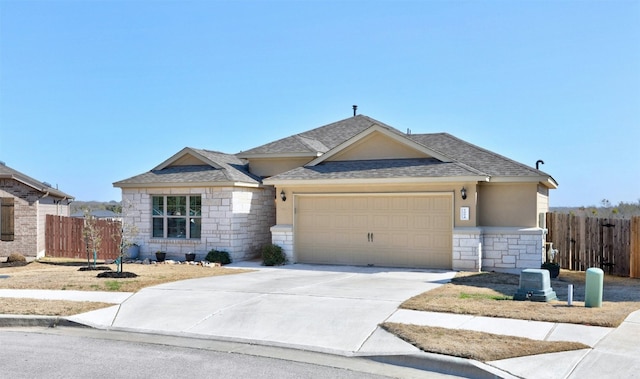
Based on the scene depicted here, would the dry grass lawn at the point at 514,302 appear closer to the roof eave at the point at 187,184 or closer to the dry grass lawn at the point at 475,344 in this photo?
the dry grass lawn at the point at 475,344

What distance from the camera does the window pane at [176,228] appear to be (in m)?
21.1

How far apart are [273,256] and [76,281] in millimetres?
6232

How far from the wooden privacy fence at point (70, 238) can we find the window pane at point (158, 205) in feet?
9.46

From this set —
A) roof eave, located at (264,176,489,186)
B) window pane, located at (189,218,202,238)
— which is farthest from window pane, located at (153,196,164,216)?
roof eave, located at (264,176,489,186)

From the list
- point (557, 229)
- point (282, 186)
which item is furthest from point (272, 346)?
point (557, 229)

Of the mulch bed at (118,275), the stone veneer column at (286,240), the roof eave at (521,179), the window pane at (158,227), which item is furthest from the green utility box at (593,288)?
the window pane at (158,227)

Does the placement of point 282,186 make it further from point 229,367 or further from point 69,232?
point 229,367

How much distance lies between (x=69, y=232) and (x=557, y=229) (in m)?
18.6

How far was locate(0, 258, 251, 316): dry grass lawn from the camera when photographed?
457 inches

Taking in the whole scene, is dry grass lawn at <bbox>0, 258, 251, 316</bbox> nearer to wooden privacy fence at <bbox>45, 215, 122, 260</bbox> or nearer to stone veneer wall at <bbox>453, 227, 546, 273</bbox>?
wooden privacy fence at <bbox>45, 215, 122, 260</bbox>

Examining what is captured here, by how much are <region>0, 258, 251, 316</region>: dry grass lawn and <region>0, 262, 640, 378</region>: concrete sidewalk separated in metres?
0.57

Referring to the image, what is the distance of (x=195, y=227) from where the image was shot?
20.9m

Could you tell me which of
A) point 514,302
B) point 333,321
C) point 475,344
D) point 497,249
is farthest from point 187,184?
point 475,344

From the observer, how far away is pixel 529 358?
7906 millimetres
